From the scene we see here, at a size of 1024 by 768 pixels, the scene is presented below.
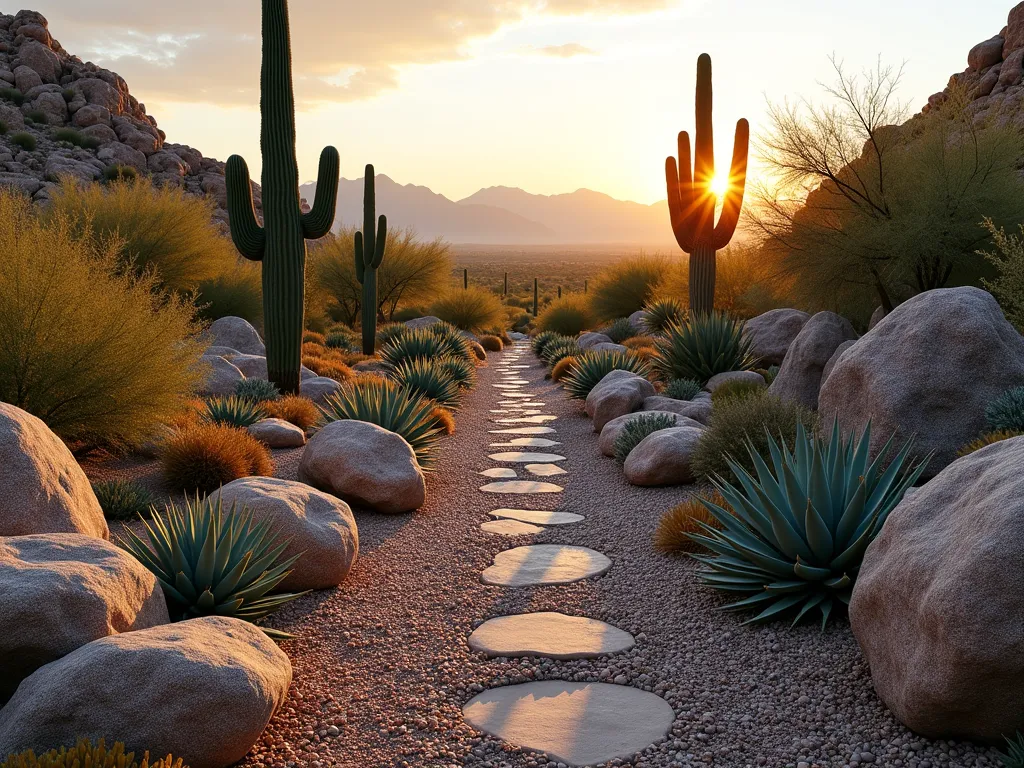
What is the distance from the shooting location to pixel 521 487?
7.80 meters

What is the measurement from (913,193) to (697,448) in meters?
5.86

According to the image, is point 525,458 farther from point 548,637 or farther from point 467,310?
point 467,310

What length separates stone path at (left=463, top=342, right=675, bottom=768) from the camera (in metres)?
3.27

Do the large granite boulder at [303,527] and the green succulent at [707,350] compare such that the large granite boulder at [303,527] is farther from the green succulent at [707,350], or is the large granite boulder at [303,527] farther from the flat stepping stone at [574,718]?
the green succulent at [707,350]

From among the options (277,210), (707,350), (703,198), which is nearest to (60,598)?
(277,210)

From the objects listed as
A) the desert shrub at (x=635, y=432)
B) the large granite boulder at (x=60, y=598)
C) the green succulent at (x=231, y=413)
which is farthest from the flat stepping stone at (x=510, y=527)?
the green succulent at (x=231, y=413)

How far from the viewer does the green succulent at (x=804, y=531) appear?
418 centimetres

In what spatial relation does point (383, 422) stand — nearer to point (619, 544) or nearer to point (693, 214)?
point (619, 544)

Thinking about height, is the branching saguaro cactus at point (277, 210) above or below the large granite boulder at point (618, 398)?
above

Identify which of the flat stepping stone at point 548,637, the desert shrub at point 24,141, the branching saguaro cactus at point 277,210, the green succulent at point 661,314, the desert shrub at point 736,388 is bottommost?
the flat stepping stone at point 548,637

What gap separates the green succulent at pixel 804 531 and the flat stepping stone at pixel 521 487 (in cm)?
303

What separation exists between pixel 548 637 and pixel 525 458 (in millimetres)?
4866

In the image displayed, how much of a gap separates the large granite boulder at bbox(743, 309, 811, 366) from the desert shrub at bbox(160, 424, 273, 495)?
8.51 m

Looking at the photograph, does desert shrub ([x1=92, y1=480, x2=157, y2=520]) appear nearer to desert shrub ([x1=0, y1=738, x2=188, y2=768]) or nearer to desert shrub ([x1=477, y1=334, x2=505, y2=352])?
desert shrub ([x1=0, y1=738, x2=188, y2=768])
